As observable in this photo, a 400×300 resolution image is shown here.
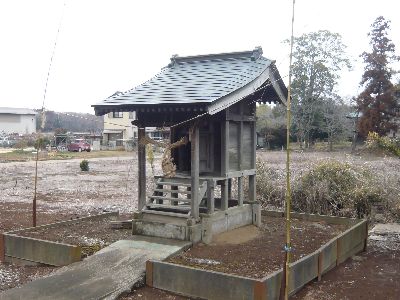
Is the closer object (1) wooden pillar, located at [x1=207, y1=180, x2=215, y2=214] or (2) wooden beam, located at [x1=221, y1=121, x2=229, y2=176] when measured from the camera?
(1) wooden pillar, located at [x1=207, y1=180, x2=215, y2=214]

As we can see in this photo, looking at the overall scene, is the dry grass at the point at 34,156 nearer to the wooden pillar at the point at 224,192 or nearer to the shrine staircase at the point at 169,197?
the shrine staircase at the point at 169,197

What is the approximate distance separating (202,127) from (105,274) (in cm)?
423

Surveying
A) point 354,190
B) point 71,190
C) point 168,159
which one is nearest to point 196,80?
point 168,159

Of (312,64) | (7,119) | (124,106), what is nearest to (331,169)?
(124,106)

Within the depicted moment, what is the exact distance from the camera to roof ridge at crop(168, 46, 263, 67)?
35.9ft

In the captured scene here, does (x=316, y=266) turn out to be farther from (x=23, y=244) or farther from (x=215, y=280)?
(x=23, y=244)

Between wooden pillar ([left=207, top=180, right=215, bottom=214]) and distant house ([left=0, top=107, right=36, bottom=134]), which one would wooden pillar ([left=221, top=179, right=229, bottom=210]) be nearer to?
wooden pillar ([left=207, top=180, right=215, bottom=214])

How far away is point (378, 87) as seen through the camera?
42.8 metres

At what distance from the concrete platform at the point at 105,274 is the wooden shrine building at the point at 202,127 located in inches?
28.2

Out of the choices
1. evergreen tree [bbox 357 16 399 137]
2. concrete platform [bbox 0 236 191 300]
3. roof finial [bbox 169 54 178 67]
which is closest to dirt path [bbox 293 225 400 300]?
concrete platform [bbox 0 236 191 300]

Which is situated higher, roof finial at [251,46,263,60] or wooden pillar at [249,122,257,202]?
roof finial at [251,46,263,60]

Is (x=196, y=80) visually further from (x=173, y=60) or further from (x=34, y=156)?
(x=34, y=156)

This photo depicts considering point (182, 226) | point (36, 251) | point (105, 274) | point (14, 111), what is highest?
point (14, 111)

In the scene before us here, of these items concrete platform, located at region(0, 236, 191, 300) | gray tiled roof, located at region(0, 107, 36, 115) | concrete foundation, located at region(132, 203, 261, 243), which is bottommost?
concrete platform, located at region(0, 236, 191, 300)
